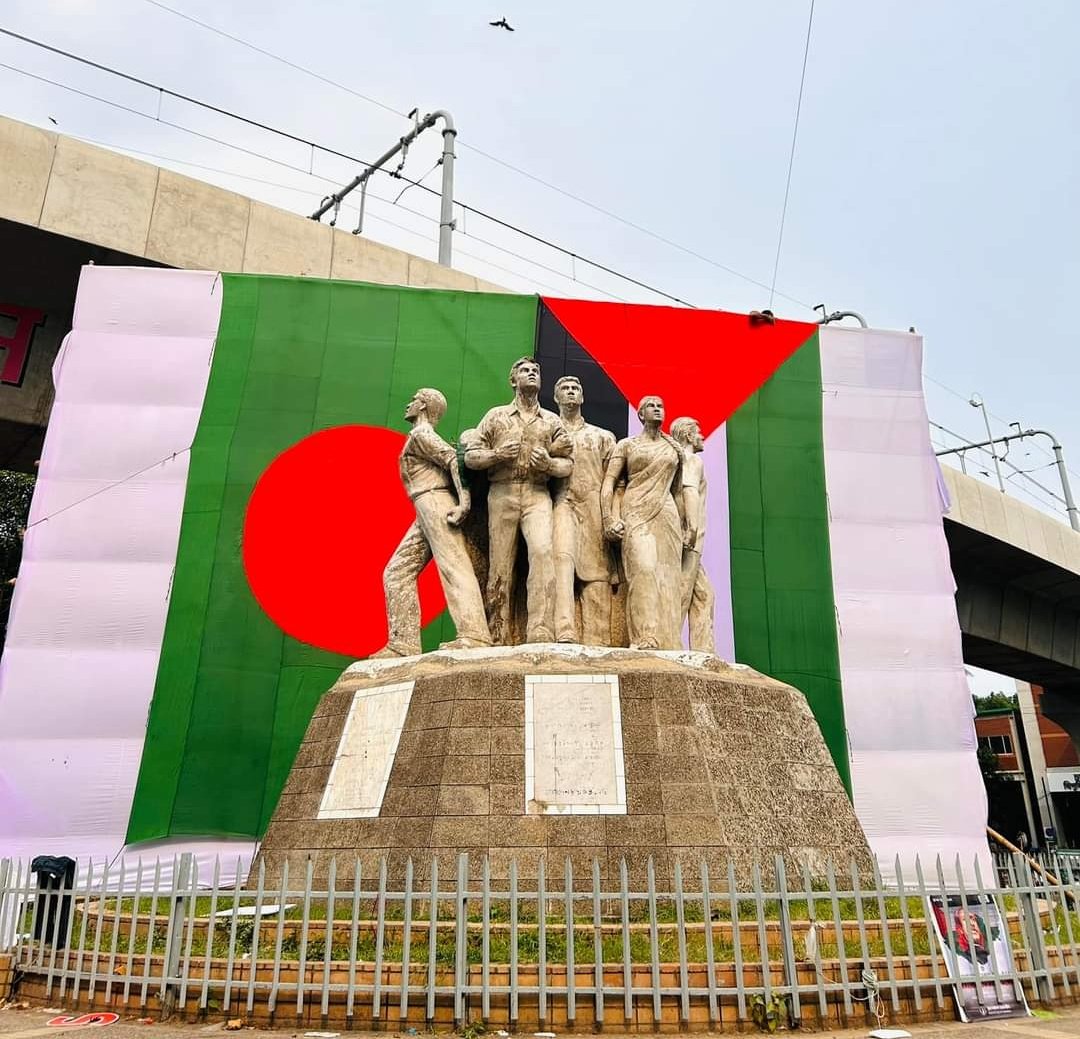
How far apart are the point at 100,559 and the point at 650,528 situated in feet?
28.4

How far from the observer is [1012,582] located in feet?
82.6

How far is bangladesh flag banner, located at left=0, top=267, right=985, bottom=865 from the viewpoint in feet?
42.1

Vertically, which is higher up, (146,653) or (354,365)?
(354,365)

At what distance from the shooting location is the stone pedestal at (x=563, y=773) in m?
6.82

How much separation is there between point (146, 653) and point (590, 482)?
7.46 metres

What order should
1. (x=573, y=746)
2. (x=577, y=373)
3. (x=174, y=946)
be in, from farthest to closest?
(x=577, y=373)
(x=573, y=746)
(x=174, y=946)

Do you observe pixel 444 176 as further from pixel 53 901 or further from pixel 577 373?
pixel 53 901

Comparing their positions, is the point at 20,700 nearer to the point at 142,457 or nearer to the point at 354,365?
the point at 142,457

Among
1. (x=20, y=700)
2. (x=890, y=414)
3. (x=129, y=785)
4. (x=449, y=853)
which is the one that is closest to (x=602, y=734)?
(x=449, y=853)

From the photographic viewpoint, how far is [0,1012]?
255 inches

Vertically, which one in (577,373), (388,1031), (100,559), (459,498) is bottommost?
(388,1031)

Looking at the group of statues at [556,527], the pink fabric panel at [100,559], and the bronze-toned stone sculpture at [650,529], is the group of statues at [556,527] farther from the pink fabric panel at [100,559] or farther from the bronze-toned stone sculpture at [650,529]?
the pink fabric panel at [100,559]

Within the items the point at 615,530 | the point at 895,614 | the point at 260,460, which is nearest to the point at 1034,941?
the point at 615,530

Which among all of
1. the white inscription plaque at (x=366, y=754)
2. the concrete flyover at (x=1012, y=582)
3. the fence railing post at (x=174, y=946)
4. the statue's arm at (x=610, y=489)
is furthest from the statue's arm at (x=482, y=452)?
the concrete flyover at (x=1012, y=582)
